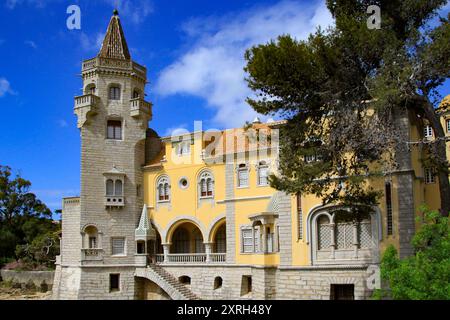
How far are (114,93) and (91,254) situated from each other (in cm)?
1107

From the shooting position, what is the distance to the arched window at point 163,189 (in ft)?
128

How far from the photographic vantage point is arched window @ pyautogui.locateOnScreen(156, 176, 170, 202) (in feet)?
128

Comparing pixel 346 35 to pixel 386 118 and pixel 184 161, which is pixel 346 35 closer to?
pixel 386 118

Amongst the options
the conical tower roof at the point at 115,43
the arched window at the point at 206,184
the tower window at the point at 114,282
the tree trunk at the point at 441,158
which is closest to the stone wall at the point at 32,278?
the tower window at the point at 114,282

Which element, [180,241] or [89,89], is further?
[180,241]

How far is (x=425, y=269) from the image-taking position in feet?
55.6

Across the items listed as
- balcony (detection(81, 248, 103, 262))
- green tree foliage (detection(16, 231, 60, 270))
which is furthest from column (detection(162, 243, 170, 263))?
green tree foliage (detection(16, 231, 60, 270))

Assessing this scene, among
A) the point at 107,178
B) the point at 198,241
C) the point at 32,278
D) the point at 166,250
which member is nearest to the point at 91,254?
the point at 166,250

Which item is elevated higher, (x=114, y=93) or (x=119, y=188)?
(x=114, y=93)

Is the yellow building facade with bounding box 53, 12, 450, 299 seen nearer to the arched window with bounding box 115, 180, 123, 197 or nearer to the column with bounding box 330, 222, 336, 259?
the arched window with bounding box 115, 180, 123, 197

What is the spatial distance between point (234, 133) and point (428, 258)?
2058cm

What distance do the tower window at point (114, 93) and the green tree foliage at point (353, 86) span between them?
18898 millimetres

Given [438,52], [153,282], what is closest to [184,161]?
[153,282]

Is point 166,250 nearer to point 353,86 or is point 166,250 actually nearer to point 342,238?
point 342,238
